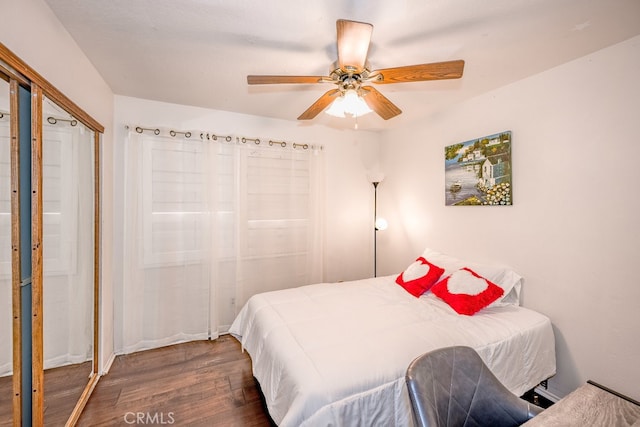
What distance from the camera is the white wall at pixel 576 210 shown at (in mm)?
1708

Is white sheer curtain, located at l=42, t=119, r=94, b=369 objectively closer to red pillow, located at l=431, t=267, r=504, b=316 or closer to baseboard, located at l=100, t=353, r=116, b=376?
baseboard, located at l=100, t=353, r=116, b=376

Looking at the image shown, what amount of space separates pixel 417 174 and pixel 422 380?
2.60 meters

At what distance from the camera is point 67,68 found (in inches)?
64.5

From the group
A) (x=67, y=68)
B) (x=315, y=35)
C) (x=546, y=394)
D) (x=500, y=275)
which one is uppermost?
(x=315, y=35)

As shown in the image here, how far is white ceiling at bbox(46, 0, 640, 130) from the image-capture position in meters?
1.42

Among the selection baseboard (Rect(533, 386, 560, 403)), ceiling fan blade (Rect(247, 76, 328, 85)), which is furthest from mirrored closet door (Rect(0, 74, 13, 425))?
baseboard (Rect(533, 386, 560, 403))

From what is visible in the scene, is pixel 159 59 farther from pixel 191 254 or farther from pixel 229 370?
pixel 229 370

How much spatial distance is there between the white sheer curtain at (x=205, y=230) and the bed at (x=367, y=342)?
79 cm

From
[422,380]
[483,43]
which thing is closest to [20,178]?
[422,380]

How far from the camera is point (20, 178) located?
125cm

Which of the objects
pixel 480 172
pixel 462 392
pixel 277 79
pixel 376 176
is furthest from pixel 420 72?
pixel 376 176

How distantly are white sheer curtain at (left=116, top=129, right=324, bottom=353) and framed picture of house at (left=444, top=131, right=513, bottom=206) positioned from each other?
1541 mm

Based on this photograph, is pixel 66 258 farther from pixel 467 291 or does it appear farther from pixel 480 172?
pixel 480 172

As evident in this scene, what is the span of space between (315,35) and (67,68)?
1.48 metres
